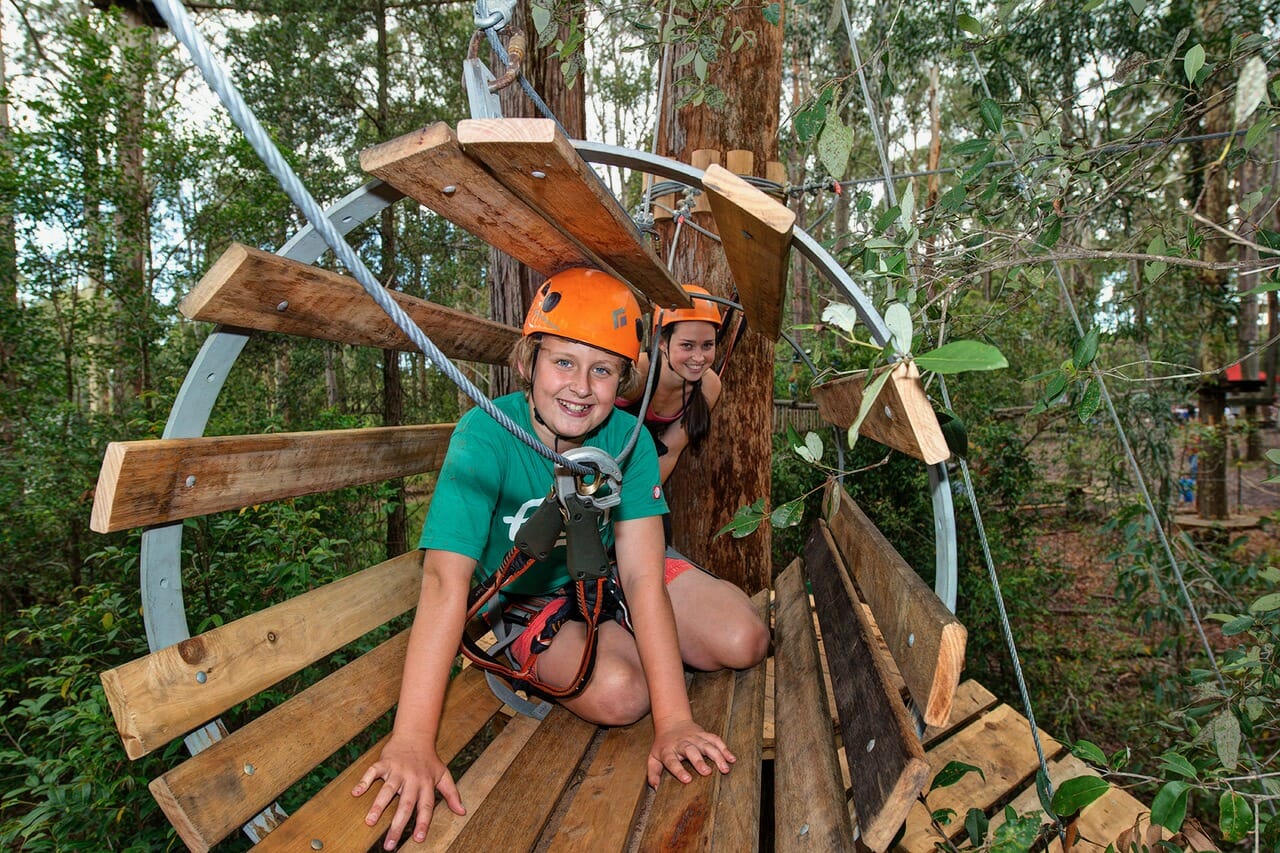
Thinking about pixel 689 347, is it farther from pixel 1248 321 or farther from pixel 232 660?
pixel 1248 321

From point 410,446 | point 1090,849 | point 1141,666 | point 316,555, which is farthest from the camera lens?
point 1141,666

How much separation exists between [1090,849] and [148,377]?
7670 mm

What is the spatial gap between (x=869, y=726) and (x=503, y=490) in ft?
3.64

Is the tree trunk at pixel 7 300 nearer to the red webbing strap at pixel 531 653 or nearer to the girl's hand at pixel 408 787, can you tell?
the red webbing strap at pixel 531 653

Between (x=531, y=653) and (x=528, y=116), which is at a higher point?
(x=528, y=116)

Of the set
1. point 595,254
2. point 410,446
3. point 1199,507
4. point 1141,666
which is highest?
point 595,254

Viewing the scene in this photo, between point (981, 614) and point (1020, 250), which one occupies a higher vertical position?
point (1020, 250)

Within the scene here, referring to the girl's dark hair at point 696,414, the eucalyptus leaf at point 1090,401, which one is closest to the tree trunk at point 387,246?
the girl's dark hair at point 696,414

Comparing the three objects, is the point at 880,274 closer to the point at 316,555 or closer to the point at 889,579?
the point at 889,579

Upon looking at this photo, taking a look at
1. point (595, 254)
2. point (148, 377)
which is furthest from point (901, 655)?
point (148, 377)

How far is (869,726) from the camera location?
125 centimetres

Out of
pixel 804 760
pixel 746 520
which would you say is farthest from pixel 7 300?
pixel 804 760

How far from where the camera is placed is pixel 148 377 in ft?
21.7

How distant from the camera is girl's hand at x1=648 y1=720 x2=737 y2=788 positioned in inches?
60.2
